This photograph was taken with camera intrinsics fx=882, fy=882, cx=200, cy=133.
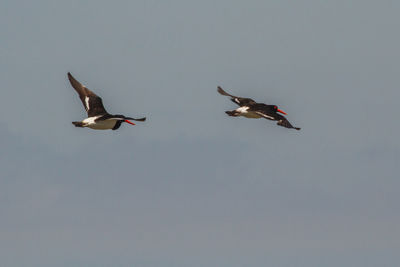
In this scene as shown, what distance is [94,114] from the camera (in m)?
39.1

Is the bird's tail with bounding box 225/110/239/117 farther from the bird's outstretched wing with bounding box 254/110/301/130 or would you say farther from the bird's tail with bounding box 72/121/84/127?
the bird's tail with bounding box 72/121/84/127

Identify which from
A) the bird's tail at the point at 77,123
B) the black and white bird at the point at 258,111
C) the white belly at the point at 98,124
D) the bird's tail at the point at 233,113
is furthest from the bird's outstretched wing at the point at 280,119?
the bird's tail at the point at 77,123

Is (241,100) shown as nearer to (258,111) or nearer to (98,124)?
(258,111)

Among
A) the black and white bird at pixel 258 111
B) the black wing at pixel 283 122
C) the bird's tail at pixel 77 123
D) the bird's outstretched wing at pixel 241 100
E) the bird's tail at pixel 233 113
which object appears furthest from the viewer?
the bird's outstretched wing at pixel 241 100

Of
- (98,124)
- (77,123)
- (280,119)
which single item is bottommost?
(77,123)

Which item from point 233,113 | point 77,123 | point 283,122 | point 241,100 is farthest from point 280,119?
point 77,123

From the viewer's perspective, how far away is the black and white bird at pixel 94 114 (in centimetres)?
3769

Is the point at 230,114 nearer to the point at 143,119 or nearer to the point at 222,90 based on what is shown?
the point at 222,90

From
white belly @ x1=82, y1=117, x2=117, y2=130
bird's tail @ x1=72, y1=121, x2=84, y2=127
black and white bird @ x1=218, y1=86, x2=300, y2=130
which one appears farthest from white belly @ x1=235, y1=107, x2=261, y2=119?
bird's tail @ x1=72, y1=121, x2=84, y2=127

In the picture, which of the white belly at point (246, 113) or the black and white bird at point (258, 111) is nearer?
the black and white bird at point (258, 111)

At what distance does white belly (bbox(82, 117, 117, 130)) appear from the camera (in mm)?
37719

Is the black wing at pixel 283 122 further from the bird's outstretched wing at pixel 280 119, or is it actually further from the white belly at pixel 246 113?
the white belly at pixel 246 113

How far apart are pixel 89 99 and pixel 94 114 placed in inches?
54.3

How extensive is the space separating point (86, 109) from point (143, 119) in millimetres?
5889
